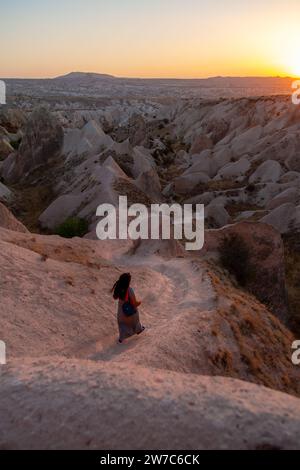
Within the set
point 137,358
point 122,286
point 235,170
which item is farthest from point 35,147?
point 137,358

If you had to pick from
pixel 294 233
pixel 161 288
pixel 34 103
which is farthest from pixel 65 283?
pixel 34 103

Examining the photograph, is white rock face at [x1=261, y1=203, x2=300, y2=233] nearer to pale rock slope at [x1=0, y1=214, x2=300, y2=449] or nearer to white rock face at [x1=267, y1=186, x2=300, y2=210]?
white rock face at [x1=267, y1=186, x2=300, y2=210]

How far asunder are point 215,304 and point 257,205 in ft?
75.6

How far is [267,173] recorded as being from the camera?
3819 centimetres

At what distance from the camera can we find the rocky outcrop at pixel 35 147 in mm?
39666

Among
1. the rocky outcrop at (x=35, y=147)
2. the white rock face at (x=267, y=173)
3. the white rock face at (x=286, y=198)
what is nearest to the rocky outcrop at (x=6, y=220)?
the white rock face at (x=286, y=198)

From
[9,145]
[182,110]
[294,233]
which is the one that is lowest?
[294,233]

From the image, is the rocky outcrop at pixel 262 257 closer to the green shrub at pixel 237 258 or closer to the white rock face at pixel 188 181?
the green shrub at pixel 237 258

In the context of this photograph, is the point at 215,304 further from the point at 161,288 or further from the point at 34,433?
the point at 34,433

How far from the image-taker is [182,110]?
84438 mm

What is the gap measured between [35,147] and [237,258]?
2586 centimetres

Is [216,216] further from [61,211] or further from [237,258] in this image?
[237,258]
